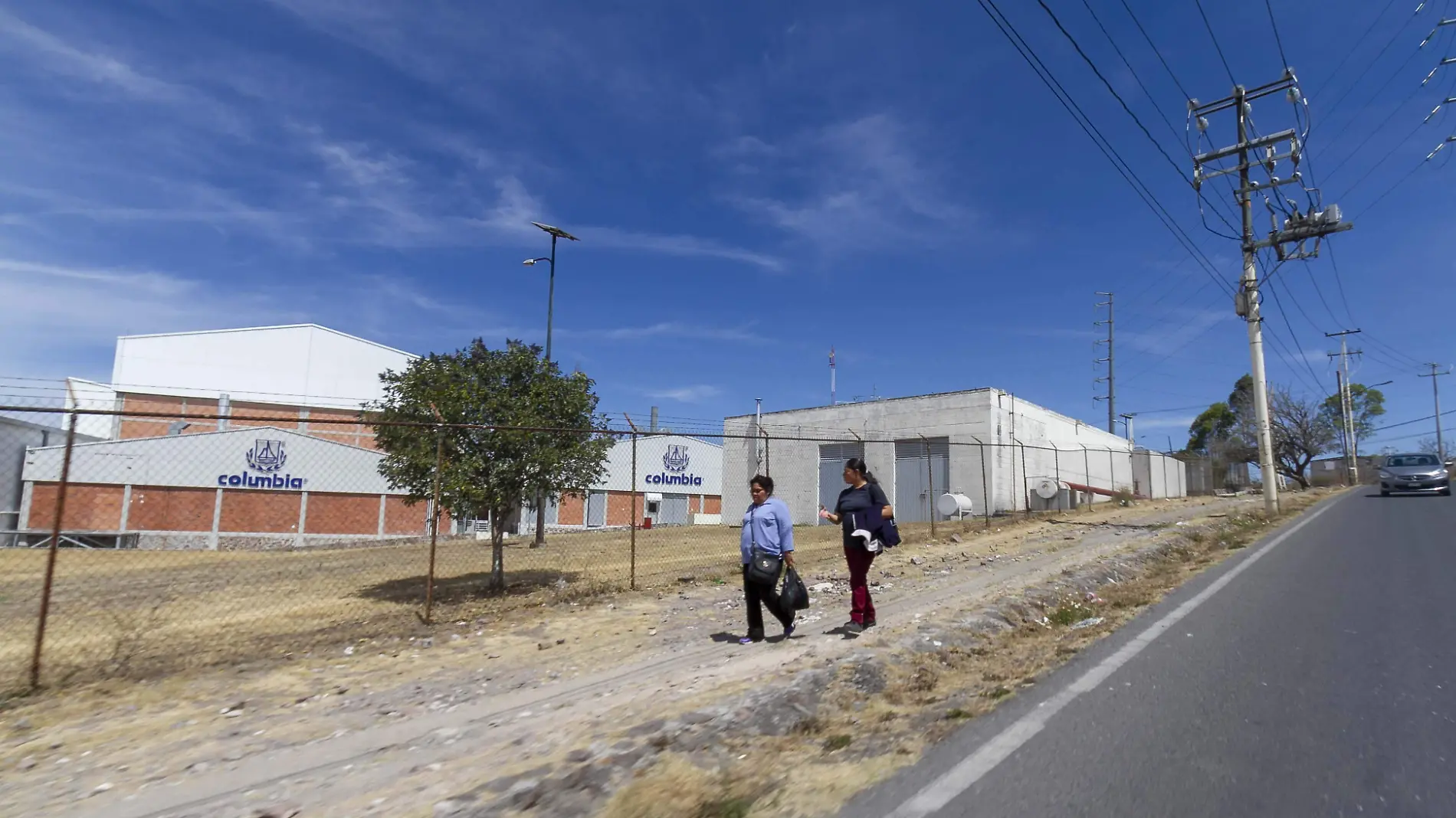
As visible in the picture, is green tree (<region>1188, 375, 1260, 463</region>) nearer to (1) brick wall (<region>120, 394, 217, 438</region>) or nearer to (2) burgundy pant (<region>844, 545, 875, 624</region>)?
(2) burgundy pant (<region>844, 545, 875, 624</region>)

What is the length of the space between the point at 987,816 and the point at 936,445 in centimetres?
2502

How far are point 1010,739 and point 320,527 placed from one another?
1330 inches

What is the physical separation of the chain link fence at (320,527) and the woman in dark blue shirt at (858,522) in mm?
2986

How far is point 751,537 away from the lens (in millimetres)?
6918

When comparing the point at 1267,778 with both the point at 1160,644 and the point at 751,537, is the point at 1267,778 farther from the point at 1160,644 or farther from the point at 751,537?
the point at 751,537

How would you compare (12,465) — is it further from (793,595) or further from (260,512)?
(793,595)

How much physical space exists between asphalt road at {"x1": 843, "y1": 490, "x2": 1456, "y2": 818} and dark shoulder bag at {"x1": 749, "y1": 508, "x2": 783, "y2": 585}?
97.8 inches

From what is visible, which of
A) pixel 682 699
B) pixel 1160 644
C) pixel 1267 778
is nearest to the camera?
pixel 1267 778

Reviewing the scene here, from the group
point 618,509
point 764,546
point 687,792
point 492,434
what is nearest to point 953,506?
point 492,434

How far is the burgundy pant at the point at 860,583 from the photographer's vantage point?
7.04 m

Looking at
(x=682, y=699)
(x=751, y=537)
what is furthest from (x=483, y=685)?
(x=751, y=537)

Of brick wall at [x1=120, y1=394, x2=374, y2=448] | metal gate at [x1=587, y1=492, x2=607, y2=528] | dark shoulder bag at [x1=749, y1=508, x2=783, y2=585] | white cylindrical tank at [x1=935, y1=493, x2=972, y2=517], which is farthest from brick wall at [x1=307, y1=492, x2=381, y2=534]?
dark shoulder bag at [x1=749, y1=508, x2=783, y2=585]

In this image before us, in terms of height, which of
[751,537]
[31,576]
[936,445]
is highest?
[936,445]

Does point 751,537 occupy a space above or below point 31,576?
above
